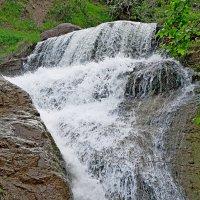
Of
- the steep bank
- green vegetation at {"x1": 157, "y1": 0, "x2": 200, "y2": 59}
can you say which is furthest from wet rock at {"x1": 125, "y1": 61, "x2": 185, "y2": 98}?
green vegetation at {"x1": 157, "y1": 0, "x2": 200, "y2": 59}

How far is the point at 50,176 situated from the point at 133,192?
1.91m

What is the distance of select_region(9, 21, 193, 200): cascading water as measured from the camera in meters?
6.94

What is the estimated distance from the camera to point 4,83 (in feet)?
23.6

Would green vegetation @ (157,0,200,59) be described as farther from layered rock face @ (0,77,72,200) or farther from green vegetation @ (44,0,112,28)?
green vegetation @ (44,0,112,28)

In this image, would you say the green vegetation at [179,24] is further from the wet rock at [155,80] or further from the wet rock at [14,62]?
the wet rock at [14,62]

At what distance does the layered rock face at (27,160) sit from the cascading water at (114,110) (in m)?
1.19

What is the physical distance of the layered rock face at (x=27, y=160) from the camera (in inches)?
205

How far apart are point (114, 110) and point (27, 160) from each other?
13.7ft

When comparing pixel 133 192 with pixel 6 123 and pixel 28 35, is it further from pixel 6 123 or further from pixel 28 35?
pixel 28 35

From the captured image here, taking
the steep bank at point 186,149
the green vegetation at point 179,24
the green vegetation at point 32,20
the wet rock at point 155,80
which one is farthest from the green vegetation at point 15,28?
the green vegetation at point 179,24

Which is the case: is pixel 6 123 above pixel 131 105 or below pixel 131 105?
above

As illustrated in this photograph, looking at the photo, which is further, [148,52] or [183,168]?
[148,52]

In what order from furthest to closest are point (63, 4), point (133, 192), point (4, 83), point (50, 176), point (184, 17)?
1. point (63, 4)
2. point (4, 83)
3. point (133, 192)
4. point (50, 176)
5. point (184, 17)

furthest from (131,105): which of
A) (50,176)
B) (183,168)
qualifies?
(50,176)
